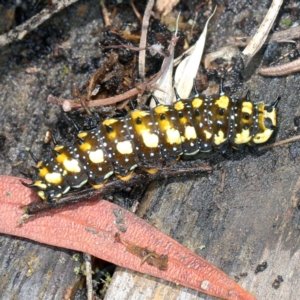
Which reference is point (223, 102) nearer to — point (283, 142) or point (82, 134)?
point (283, 142)

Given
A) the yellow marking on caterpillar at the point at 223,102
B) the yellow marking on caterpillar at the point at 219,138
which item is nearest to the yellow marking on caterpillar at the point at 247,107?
the yellow marking on caterpillar at the point at 223,102

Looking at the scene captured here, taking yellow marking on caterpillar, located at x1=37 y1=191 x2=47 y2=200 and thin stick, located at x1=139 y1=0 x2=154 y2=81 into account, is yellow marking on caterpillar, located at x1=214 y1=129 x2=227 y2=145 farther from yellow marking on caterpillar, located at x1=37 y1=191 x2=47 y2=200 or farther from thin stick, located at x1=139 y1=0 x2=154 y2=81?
yellow marking on caterpillar, located at x1=37 y1=191 x2=47 y2=200

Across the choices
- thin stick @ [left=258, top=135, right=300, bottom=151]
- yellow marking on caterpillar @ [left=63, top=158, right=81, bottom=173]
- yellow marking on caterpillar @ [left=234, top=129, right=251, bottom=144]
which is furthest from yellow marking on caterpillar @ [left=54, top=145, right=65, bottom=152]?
thin stick @ [left=258, top=135, right=300, bottom=151]

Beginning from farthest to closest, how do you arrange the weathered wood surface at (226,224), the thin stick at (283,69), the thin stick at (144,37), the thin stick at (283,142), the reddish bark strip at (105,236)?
the thin stick at (144,37) → the thin stick at (283,69) → the thin stick at (283,142) → the weathered wood surface at (226,224) → the reddish bark strip at (105,236)

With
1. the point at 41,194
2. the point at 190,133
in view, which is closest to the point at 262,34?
the point at 190,133

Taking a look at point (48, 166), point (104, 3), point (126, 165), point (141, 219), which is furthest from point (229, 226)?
point (104, 3)

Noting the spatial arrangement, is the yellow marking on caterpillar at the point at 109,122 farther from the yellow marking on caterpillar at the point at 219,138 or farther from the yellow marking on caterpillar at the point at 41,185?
the yellow marking on caterpillar at the point at 219,138
